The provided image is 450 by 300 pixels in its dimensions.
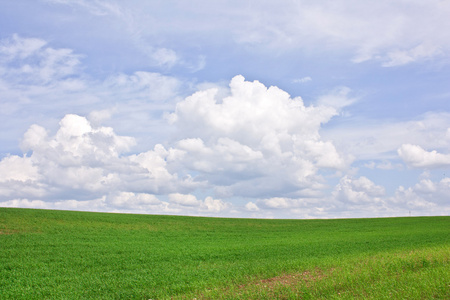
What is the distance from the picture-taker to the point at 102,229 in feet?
152

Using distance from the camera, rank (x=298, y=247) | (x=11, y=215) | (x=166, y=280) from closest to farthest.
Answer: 1. (x=166, y=280)
2. (x=298, y=247)
3. (x=11, y=215)

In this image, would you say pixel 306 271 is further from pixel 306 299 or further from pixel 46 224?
pixel 46 224

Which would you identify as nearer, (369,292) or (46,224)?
(369,292)

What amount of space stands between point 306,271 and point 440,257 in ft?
22.6

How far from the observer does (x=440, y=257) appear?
1900 cm

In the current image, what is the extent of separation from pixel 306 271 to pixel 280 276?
5.82 feet

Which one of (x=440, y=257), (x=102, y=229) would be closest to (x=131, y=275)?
(x=440, y=257)

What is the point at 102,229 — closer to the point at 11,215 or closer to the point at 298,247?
the point at 11,215

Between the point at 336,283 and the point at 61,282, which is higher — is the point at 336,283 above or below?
above

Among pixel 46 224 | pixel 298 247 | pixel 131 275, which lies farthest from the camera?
pixel 46 224

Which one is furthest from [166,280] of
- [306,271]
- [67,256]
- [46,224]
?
[46,224]

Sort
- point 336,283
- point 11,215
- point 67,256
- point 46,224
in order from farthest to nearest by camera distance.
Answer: point 11,215
point 46,224
point 67,256
point 336,283

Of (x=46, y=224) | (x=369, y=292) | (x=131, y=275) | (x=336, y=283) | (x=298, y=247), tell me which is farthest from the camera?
(x=46, y=224)

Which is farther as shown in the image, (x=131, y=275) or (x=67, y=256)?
(x=67, y=256)
